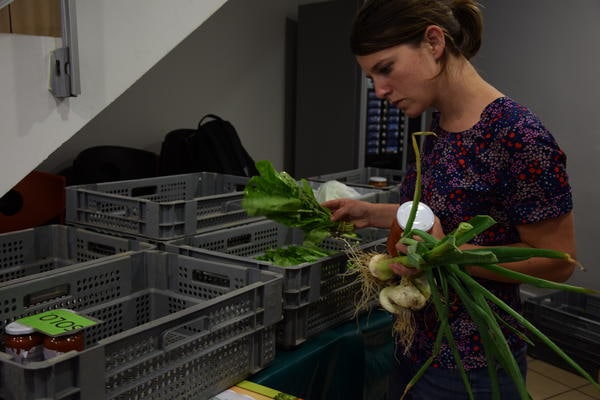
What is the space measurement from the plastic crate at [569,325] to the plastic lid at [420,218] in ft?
8.25

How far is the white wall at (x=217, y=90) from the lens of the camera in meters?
3.81

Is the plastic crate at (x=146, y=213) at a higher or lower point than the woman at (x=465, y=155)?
lower

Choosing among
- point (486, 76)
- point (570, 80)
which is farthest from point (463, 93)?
point (486, 76)

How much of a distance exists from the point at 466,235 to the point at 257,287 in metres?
0.53

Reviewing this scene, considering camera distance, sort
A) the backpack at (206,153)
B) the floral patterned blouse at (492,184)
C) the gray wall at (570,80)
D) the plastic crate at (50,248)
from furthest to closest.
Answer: the gray wall at (570,80) → the backpack at (206,153) → the plastic crate at (50,248) → the floral patterned blouse at (492,184)

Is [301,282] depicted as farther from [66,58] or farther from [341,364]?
[66,58]

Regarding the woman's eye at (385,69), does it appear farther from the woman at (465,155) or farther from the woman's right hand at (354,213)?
the woman's right hand at (354,213)

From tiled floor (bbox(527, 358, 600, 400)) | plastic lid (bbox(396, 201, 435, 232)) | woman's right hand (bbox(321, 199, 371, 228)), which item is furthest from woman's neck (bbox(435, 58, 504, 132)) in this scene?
tiled floor (bbox(527, 358, 600, 400))

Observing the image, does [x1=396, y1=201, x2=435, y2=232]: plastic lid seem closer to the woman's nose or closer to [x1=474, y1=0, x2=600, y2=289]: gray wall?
the woman's nose

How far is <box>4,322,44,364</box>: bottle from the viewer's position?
1.06 m

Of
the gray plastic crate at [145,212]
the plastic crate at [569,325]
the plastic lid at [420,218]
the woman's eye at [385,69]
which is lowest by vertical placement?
the plastic crate at [569,325]

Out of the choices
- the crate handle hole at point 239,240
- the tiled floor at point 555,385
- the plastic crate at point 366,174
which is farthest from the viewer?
the plastic crate at point 366,174

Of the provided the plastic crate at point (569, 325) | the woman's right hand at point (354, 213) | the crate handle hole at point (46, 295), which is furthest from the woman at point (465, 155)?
the plastic crate at point (569, 325)

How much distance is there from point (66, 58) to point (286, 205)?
2.18 ft
